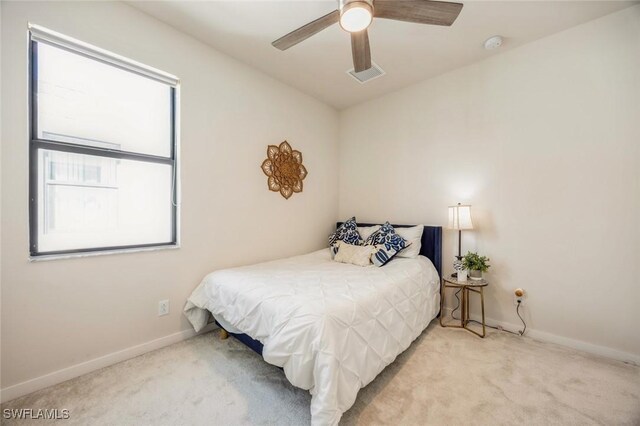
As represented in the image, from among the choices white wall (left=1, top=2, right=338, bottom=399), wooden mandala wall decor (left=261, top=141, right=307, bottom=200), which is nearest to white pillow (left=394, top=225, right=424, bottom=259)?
white wall (left=1, top=2, right=338, bottom=399)

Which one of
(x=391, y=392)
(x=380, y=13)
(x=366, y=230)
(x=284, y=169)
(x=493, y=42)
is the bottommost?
(x=391, y=392)

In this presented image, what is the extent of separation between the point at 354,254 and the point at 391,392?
1.32m

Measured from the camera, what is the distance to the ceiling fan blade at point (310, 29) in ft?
5.26

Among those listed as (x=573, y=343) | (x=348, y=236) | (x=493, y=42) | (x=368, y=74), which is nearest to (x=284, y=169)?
(x=348, y=236)

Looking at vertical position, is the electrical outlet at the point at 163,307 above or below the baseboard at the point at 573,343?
above

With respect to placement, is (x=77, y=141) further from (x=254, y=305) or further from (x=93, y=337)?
(x=254, y=305)

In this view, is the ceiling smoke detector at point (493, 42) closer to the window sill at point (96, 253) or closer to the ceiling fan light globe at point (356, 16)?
the ceiling fan light globe at point (356, 16)

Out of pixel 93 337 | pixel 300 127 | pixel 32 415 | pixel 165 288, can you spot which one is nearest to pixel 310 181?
pixel 300 127

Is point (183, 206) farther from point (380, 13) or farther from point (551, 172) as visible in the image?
point (551, 172)

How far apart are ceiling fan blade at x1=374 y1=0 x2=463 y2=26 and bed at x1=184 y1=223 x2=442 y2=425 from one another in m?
1.81

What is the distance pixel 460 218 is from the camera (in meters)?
2.56

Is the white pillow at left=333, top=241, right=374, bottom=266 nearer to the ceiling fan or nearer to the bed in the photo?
the bed

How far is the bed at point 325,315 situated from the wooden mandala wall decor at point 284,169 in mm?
962

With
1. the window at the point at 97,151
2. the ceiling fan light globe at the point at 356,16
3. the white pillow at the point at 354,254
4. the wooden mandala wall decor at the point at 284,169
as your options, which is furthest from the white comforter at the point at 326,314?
the ceiling fan light globe at the point at 356,16
